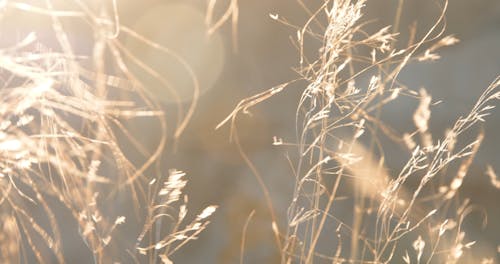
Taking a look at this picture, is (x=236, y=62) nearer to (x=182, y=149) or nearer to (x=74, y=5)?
(x=182, y=149)

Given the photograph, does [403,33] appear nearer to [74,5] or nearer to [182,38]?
[182,38]

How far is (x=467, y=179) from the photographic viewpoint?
2.74 m

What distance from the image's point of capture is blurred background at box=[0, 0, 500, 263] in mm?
2809

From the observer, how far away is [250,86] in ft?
9.58

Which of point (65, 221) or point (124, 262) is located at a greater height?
point (65, 221)

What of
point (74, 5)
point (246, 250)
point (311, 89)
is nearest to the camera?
point (311, 89)

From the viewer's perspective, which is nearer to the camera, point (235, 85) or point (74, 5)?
point (74, 5)

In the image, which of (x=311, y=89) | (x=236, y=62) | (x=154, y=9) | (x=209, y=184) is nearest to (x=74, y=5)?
(x=154, y=9)

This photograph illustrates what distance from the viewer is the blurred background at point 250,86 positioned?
111 inches

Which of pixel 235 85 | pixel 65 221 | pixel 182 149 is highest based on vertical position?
pixel 235 85

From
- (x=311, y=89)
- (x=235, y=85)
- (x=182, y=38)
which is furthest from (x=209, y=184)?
(x=311, y=89)

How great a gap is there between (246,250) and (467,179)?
2.99ft

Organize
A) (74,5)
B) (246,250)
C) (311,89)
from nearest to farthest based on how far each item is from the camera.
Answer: (311,89) < (74,5) < (246,250)

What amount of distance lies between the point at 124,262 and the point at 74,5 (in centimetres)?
106
